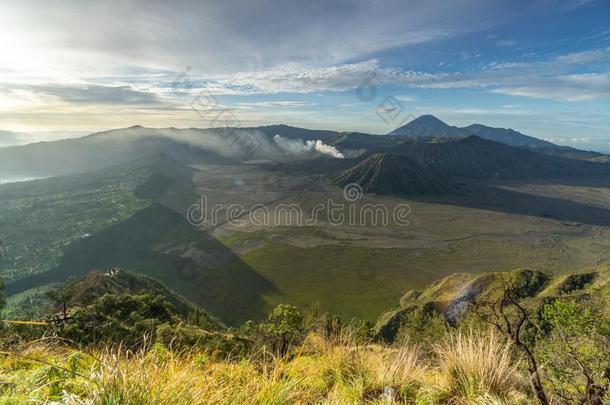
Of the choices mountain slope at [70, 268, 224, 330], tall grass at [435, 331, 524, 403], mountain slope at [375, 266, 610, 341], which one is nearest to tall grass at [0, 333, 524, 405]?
tall grass at [435, 331, 524, 403]

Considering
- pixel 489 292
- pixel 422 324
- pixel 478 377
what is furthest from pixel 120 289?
pixel 478 377

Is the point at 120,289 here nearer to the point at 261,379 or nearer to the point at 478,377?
the point at 261,379

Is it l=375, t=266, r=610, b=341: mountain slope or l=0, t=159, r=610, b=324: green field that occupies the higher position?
l=375, t=266, r=610, b=341: mountain slope

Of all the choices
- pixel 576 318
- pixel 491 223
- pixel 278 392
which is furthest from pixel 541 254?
pixel 278 392

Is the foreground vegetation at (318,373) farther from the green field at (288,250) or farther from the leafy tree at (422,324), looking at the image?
the green field at (288,250)

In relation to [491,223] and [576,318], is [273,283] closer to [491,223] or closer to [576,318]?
[576,318]

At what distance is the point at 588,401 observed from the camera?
3.59 meters

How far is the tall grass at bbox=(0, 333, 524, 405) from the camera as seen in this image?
3066 millimetres

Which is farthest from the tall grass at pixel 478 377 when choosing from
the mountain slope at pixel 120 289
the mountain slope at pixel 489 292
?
the mountain slope at pixel 489 292

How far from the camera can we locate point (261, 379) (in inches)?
174

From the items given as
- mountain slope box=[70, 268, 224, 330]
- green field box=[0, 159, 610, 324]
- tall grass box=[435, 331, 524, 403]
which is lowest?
green field box=[0, 159, 610, 324]

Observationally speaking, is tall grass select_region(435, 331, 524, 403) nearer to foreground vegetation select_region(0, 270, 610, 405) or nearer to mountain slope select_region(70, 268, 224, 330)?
foreground vegetation select_region(0, 270, 610, 405)

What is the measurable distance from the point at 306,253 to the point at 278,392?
10129 centimetres

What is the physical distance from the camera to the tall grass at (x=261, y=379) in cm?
307
